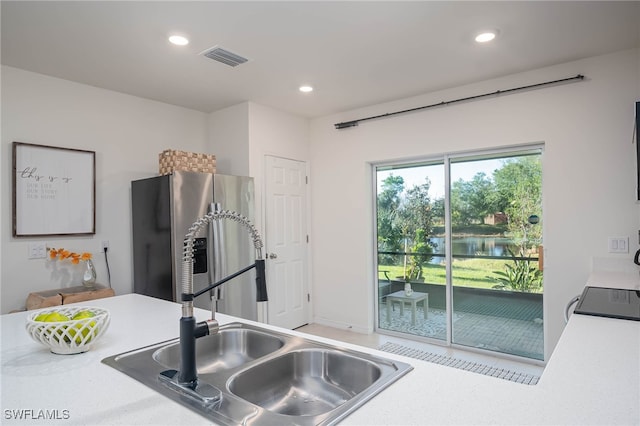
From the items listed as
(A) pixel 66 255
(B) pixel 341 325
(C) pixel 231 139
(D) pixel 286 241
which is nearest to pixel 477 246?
(B) pixel 341 325

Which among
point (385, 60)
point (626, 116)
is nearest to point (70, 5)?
point (385, 60)

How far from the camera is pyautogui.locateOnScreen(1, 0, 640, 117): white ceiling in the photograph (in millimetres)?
2219

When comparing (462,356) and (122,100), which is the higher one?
(122,100)

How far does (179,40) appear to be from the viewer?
2.54 metres

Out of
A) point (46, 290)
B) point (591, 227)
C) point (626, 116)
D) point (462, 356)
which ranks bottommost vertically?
point (462, 356)

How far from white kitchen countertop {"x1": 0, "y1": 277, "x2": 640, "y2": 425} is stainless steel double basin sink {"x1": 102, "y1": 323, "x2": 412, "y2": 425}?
0.04 metres

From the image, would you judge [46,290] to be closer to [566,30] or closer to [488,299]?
[488,299]

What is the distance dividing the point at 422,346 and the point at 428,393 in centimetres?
299

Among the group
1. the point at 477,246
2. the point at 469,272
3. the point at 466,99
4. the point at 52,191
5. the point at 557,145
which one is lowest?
the point at 469,272

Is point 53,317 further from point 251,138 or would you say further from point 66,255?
point 251,138

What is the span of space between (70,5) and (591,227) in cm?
378

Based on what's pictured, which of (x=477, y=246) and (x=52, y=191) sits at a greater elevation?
(x=52, y=191)

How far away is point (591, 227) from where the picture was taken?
9.64ft

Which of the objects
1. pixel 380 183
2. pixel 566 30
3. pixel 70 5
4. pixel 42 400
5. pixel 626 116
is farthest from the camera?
pixel 380 183
